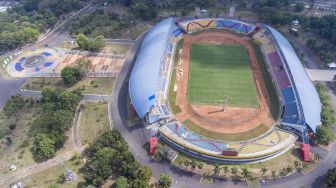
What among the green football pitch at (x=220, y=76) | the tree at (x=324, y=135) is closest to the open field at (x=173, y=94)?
the green football pitch at (x=220, y=76)

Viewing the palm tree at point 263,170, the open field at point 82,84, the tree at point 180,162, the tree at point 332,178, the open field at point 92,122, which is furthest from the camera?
the open field at point 82,84

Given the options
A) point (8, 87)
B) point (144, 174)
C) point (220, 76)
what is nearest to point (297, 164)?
point (144, 174)

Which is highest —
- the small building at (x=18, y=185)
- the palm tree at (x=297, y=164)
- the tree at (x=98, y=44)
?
the tree at (x=98, y=44)

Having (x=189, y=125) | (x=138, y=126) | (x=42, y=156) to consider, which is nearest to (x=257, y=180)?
(x=189, y=125)

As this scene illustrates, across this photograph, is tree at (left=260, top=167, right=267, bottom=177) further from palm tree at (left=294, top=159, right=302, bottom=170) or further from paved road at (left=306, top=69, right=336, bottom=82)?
paved road at (left=306, top=69, right=336, bottom=82)

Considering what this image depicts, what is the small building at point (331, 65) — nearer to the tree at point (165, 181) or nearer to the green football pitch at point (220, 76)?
the green football pitch at point (220, 76)

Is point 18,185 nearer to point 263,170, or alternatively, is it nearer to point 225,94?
point 263,170
